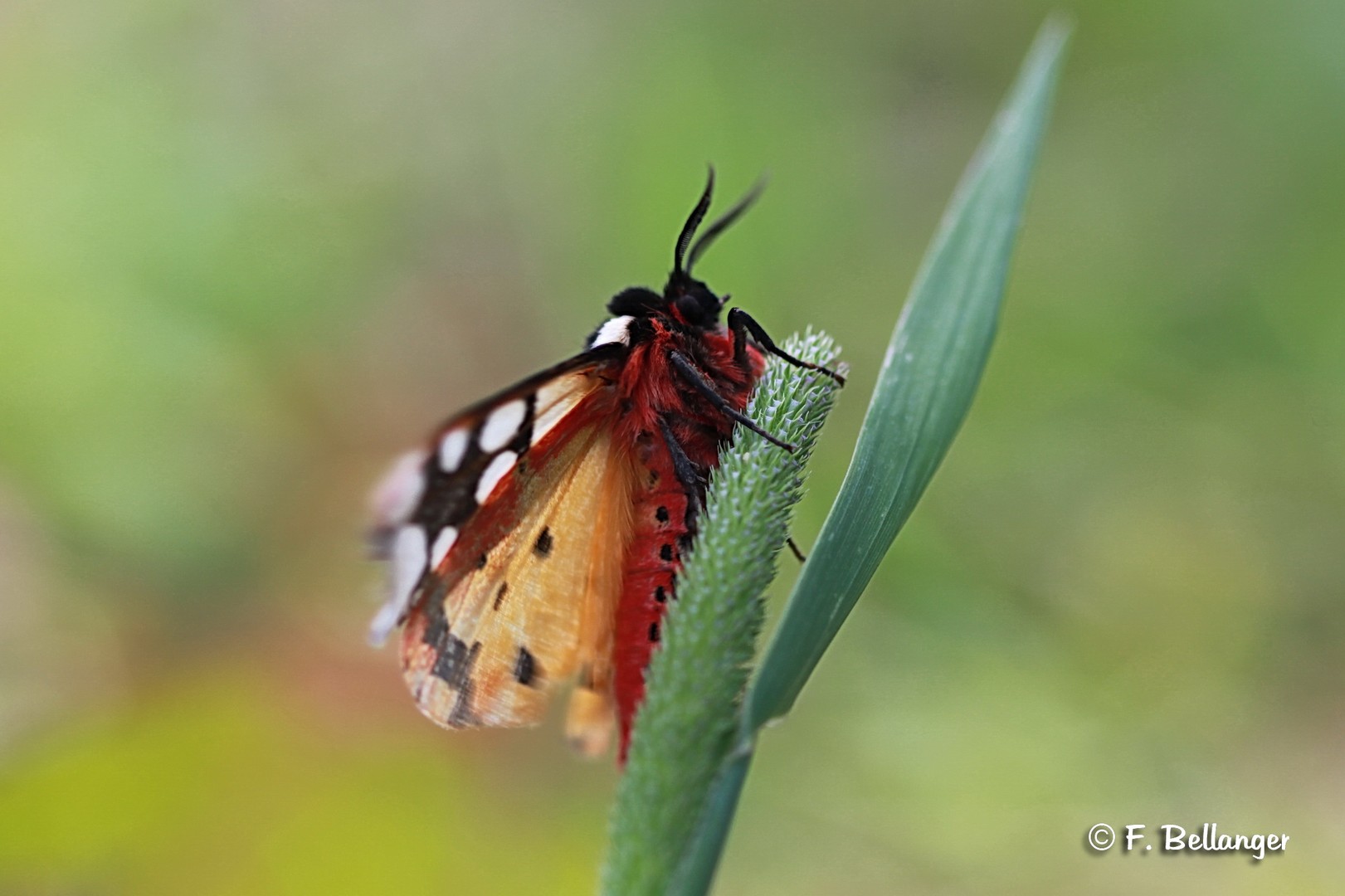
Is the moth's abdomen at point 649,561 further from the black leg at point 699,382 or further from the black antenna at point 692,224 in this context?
the black antenna at point 692,224

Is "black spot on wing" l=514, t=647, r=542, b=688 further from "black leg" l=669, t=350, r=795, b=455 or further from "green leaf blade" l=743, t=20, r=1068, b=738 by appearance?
"green leaf blade" l=743, t=20, r=1068, b=738

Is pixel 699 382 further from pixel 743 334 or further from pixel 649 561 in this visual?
pixel 649 561

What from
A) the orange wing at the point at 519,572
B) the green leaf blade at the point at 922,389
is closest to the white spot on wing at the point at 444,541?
the orange wing at the point at 519,572

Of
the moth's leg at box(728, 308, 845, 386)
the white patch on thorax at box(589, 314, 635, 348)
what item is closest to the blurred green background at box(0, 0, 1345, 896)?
the moth's leg at box(728, 308, 845, 386)

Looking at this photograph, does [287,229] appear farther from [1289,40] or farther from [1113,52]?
[1289,40]

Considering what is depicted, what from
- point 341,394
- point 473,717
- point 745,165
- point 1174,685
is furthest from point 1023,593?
point 341,394
